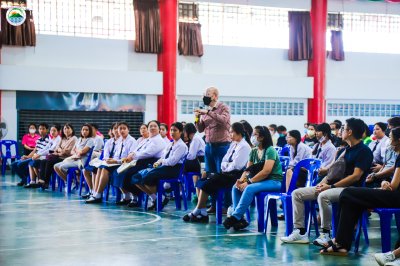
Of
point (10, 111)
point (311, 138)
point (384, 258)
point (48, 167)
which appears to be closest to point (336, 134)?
point (311, 138)

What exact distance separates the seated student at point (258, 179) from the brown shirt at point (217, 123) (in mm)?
963

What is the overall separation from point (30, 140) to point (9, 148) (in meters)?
1.30

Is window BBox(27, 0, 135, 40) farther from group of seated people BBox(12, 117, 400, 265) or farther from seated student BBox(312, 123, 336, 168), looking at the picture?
seated student BBox(312, 123, 336, 168)

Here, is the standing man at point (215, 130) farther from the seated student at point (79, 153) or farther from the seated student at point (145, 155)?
the seated student at point (79, 153)

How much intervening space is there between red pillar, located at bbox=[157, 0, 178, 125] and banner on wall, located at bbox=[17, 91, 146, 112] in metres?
0.65

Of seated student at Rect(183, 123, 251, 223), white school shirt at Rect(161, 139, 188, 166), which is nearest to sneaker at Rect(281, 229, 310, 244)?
seated student at Rect(183, 123, 251, 223)

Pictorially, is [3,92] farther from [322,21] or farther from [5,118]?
[322,21]

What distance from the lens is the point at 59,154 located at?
11.9m

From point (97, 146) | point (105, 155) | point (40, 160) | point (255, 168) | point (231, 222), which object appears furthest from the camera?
point (40, 160)

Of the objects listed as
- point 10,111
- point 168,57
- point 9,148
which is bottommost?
point 9,148

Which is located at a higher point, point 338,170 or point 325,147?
point 325,147

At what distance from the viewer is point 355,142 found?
6.06 meters

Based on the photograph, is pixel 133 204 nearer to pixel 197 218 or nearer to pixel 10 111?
pixel 197 218

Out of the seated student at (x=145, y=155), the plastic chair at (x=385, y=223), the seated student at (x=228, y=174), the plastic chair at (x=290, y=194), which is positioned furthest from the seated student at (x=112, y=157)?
the plastic chair at (x=385, y=223)
